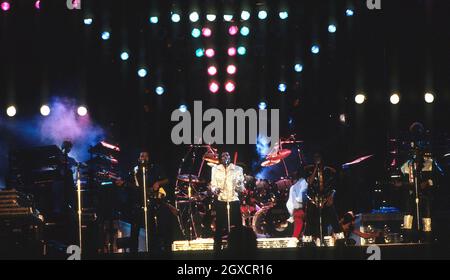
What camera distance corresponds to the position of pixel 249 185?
11688 millimetres

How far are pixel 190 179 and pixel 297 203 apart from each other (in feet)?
5.74

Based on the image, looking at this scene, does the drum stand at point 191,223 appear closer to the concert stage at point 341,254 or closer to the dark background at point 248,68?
the dark background at point 248,68

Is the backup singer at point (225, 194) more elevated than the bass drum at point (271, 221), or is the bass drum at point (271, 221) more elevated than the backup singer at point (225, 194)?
the backup singer at point (225, 194)

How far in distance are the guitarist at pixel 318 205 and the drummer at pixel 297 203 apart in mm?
538

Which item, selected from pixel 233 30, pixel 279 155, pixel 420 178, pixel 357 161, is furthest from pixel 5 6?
pixel 420 178

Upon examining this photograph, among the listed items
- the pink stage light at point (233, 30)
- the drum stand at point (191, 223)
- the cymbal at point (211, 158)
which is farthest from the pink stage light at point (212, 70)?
the drum stand at point (191, 223)

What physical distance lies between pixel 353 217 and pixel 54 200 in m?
4.64

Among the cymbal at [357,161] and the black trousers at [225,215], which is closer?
the black trousers at [225,215]

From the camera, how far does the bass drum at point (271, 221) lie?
Answer: 12.0 metres

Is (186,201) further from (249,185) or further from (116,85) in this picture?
(116,85)

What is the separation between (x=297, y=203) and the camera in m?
11.4

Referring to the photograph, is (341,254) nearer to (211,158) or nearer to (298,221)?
(211,158)

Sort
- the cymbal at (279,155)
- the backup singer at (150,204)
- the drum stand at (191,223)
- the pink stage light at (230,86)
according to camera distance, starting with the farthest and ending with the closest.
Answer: the pink stage light at (230,86) < the cymbal at (279,155) < the drum stand at (191,223) < the backup singer at (150,204)
